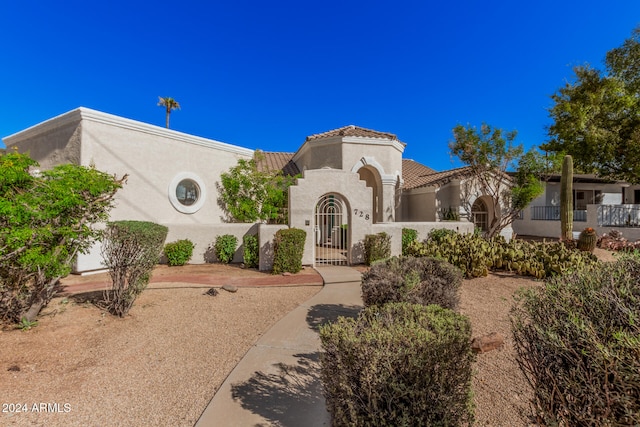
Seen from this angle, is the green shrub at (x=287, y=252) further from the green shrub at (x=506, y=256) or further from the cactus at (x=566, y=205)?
the cactus at (x=566, y=205)

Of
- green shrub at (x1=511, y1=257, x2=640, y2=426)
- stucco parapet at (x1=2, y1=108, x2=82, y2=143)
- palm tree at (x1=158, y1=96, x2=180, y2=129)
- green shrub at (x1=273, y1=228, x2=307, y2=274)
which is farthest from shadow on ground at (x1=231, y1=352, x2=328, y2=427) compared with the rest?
palm tree at (x1=158, y1=96, x2=180, y2=129)

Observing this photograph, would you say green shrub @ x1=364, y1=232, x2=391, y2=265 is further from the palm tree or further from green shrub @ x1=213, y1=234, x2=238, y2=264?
the palm tree

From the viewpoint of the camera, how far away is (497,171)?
17.9m

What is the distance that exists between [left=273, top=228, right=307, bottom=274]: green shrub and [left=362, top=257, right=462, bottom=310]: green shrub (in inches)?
190

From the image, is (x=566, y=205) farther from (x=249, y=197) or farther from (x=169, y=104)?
(x=169, y=104)

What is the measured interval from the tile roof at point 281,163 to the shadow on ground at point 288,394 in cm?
1627

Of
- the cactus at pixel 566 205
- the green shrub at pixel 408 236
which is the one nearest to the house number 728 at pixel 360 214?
the green shrub at pixel 408 236

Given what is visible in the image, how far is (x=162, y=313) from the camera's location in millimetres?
6641

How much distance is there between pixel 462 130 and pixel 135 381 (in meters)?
18.7

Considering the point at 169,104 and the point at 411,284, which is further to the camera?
the point at 169,104

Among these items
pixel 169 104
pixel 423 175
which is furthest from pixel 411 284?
pixel 169 104

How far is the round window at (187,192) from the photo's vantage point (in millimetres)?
13680

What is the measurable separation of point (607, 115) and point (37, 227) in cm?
2779

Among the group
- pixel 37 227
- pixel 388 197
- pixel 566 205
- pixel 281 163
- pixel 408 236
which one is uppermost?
pixel 281 163
